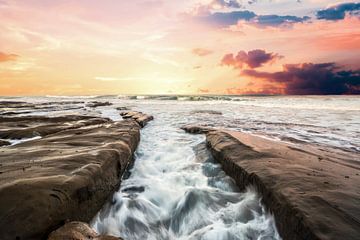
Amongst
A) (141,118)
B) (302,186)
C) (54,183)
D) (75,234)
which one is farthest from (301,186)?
(141,118)

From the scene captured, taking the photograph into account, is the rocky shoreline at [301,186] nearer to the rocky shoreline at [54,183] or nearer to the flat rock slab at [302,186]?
the flat rock slab at [302,186]

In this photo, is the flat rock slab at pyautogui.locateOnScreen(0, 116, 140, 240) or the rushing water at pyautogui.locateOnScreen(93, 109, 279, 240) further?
the rushing water at pyautogui.locateOnScreen(93, 109, 279, 240)

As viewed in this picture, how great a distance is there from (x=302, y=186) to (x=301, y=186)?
0.01 m

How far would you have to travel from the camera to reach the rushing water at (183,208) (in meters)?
3.36

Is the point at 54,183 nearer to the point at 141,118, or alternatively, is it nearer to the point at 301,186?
the point at 301,186

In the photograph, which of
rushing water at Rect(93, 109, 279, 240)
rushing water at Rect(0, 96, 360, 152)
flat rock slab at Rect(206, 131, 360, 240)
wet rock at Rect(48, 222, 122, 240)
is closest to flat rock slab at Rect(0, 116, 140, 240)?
wet rock at Rect(48, 222, 122, 240)

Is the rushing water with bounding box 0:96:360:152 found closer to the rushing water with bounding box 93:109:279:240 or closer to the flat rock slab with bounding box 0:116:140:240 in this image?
the rushing water with bounding box 93:109:279:240

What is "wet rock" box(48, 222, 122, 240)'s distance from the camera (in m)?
2.33

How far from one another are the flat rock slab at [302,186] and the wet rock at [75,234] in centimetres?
168

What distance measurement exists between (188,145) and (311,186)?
14.9 ft

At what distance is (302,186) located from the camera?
3.29 metres

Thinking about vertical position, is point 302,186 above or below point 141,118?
above

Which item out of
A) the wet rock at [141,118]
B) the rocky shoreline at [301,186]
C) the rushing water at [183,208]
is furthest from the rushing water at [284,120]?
the rushing water at [183,208]

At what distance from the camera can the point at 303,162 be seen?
14.9ft
